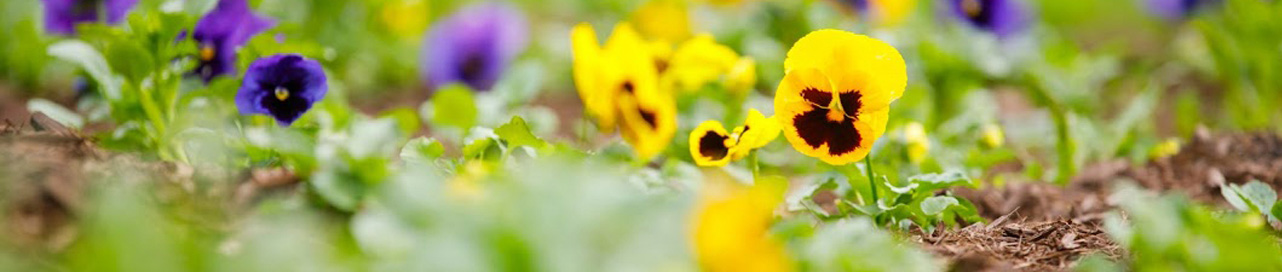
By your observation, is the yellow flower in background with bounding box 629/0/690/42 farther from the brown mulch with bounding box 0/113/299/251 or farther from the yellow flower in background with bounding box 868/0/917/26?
the brown mulch with bounding box 0/113/299/251

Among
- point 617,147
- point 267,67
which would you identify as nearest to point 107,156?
→ point 267,67

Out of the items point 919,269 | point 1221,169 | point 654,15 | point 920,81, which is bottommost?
point 919,269

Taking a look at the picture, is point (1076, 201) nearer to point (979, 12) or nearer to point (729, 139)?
point (729, 139)

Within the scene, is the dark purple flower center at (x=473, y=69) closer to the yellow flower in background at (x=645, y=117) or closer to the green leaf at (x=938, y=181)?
the yellow flower in background at (x=645, y=117)

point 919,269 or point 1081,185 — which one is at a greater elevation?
point 1081,185

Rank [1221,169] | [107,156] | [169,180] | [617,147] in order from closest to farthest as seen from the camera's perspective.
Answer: [169,180] → [107,156] → [617,147] → [1221,169]

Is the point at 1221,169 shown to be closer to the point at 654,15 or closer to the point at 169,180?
the point at 169,180
